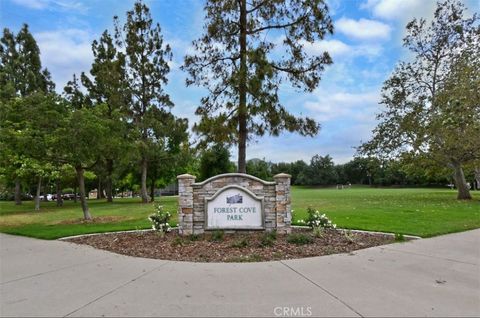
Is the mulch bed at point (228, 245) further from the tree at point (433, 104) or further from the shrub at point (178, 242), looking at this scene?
the tree at point (433, 104)

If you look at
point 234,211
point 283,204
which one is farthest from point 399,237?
point 234,211

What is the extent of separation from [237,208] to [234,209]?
76 millimetres

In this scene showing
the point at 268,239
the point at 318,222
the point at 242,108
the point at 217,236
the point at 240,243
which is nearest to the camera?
the point at 240,243

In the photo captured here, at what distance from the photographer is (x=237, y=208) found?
864 cm

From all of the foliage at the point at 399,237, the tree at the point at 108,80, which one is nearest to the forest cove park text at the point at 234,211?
the foliage at the point at 399,237

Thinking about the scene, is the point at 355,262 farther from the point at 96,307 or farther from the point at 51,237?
the point at 51,237

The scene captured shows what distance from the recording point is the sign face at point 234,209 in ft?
28.2

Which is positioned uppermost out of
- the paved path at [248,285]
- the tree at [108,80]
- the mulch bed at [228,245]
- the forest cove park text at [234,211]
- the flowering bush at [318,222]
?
the tree at [108,80]

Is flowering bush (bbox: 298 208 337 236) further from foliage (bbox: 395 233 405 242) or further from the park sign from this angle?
foliage (bbox: 395 233 405 242)

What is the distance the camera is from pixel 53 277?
5.34 metres

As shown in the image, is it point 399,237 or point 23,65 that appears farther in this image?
point 23,65

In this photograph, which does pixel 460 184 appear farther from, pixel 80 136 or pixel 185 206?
pixel 80 136

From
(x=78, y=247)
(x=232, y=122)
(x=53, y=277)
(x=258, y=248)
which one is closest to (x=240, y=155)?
(x=232, y=122)

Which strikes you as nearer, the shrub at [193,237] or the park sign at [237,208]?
the shrub at [193,237]
